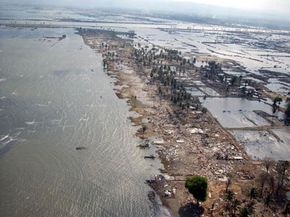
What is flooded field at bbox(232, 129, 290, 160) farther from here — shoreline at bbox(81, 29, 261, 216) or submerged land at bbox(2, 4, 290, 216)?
shoreline at bbox(81, 29, 261, 216)

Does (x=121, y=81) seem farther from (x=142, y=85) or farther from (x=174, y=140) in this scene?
(x=174, y=140)

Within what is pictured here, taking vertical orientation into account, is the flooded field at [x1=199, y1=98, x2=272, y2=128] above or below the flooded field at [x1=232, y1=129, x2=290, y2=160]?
above

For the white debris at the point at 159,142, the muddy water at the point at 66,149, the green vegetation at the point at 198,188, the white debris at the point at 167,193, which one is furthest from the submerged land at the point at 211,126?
the muddy water at the point at 66,149

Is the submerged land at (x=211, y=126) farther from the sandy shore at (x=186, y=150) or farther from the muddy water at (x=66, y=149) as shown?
the muddy water at (x=66, y=149)

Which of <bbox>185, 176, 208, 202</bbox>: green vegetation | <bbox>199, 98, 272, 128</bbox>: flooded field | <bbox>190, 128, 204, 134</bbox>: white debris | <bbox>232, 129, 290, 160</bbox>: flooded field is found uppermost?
<bbox>185, 176, 208, 202</bbox>: green vegetation

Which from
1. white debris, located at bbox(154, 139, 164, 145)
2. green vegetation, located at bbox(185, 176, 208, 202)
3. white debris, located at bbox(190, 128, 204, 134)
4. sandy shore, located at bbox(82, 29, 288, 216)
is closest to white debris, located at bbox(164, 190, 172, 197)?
sandy shore, located at bbox(82, 29, 288, 216)

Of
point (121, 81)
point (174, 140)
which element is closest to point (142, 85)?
point (121, 81)

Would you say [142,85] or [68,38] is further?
[68,38]

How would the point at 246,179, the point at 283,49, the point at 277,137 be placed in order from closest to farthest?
the point at 246,179 < the point at 277,137 < the point at 283,49
